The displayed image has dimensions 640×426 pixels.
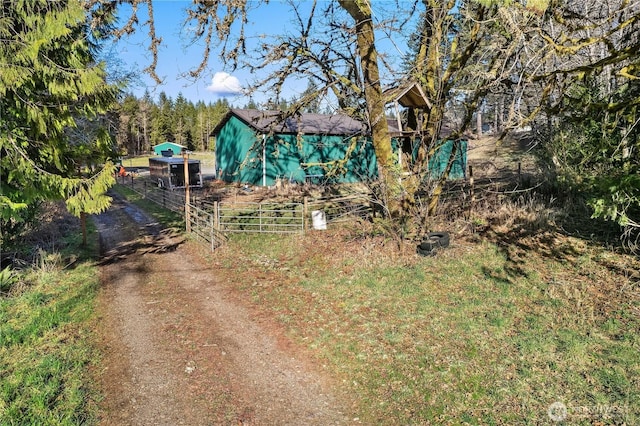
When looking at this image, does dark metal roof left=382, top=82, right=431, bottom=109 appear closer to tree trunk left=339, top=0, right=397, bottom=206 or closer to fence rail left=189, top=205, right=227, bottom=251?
tree trunk left=339, top=0, right=397, bottom=206

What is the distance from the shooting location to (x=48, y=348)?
22.6ft

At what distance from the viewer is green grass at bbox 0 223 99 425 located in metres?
5.22

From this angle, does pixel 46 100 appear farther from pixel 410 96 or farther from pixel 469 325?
pixel 410 96

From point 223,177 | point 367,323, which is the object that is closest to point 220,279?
point 367,323

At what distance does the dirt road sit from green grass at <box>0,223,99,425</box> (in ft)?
1.07

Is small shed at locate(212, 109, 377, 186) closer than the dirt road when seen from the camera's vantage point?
No

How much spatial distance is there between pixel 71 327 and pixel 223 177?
22.9m

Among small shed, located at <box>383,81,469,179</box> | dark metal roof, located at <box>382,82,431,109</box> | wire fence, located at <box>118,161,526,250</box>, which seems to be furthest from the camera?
wire fence, located at <box>118,161,526,250</box>

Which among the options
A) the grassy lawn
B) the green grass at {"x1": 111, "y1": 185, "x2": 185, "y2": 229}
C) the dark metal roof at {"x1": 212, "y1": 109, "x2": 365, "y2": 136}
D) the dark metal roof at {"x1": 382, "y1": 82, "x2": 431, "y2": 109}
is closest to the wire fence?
the green grass at {"x1": 111, "y1": 185, "x2": 185, "y2": 229}

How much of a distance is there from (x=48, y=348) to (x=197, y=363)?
284cm

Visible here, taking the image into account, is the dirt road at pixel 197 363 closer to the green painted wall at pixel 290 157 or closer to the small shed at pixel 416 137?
the small shed at pixel 416 137

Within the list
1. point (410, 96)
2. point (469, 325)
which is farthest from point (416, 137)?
point (469, 325)

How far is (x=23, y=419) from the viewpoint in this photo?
5004mm

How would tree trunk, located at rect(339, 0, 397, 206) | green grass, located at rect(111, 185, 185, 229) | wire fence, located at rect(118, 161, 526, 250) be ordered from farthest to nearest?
green grass, located at rect(111, 185, 185, 229) < wire fence, located at rect(118, 161, 526, 250) < tree trunk, located at rect(339, 0, 397, 206)
